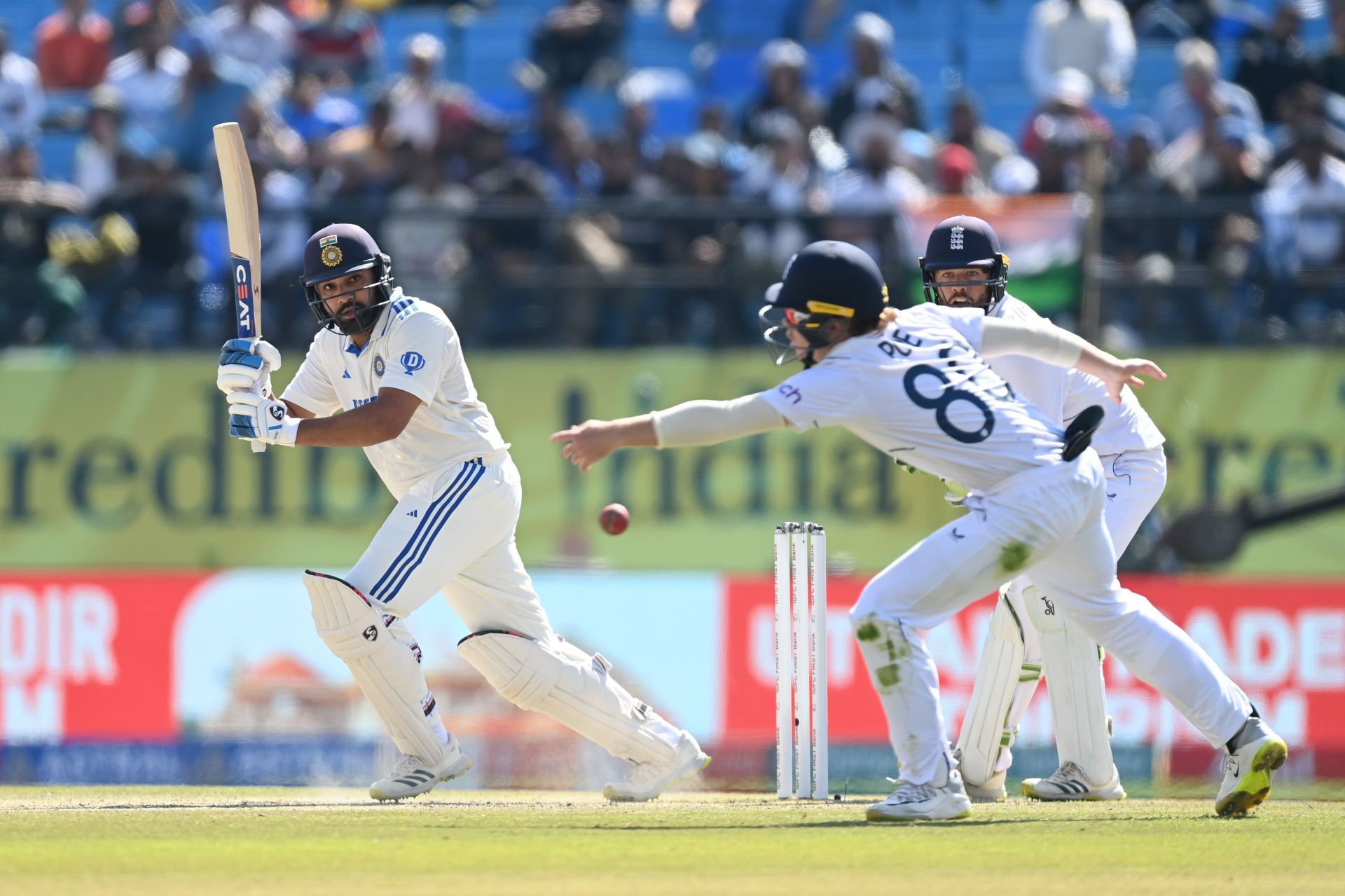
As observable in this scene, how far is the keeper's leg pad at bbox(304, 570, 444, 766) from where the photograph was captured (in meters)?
7.15

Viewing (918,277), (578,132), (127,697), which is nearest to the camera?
(127,697)

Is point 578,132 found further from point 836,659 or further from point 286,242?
point 836,659

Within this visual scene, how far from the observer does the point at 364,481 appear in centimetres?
1272

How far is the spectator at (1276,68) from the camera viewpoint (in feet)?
46.9

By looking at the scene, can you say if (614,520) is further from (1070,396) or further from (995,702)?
(1070,396)

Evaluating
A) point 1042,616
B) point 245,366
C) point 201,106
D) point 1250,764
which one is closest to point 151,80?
point 201,106

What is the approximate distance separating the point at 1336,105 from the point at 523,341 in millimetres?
5773

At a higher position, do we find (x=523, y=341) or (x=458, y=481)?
(x=523, y=341)

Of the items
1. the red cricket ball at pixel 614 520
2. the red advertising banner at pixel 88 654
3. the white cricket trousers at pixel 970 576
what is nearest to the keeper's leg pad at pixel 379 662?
the red cricket ball at pixel 614 520

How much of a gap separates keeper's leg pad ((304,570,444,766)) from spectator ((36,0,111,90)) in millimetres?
9041

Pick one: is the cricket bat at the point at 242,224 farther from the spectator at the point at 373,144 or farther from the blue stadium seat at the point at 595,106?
the blue stadium seat at the point at 595,106

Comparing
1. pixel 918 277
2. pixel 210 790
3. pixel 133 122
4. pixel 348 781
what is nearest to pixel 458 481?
pixel 210 790

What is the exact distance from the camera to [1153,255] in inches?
486

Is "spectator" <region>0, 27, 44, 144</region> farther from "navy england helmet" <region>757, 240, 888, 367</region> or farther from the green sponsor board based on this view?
"navy england helmet" <region>757, 240, 888, 367</region>
